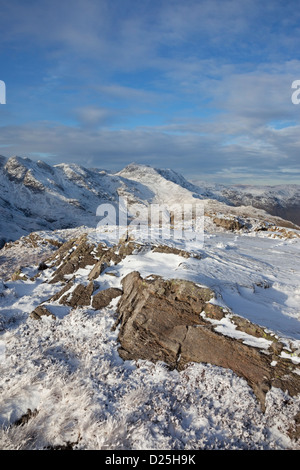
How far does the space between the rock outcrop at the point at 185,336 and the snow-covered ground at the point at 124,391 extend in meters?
0.33

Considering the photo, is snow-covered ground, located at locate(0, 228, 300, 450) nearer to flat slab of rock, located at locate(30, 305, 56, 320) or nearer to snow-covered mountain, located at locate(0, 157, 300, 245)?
flat slab of rock, located at locate(30, 305, 56, 320)

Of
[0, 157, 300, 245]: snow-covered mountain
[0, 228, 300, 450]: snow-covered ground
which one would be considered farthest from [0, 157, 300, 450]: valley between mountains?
[0, 157, 300, 245]: snow-covered mountain

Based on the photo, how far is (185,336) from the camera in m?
8.80

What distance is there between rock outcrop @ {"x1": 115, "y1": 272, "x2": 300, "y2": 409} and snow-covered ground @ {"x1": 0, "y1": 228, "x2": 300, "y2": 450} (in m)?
0.33

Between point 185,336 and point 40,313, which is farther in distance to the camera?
point 40,313

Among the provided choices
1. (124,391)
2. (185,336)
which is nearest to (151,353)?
(185,336)

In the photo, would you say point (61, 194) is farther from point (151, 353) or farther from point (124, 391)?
point (124, 391)

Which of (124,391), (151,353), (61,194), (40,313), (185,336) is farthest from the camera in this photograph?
(61,194)

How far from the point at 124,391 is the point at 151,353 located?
1636mm

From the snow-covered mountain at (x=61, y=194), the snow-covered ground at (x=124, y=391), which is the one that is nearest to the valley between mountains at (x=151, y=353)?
the snow-covered ground at (x=124, y=391)

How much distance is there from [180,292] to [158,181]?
14377 centimetres
